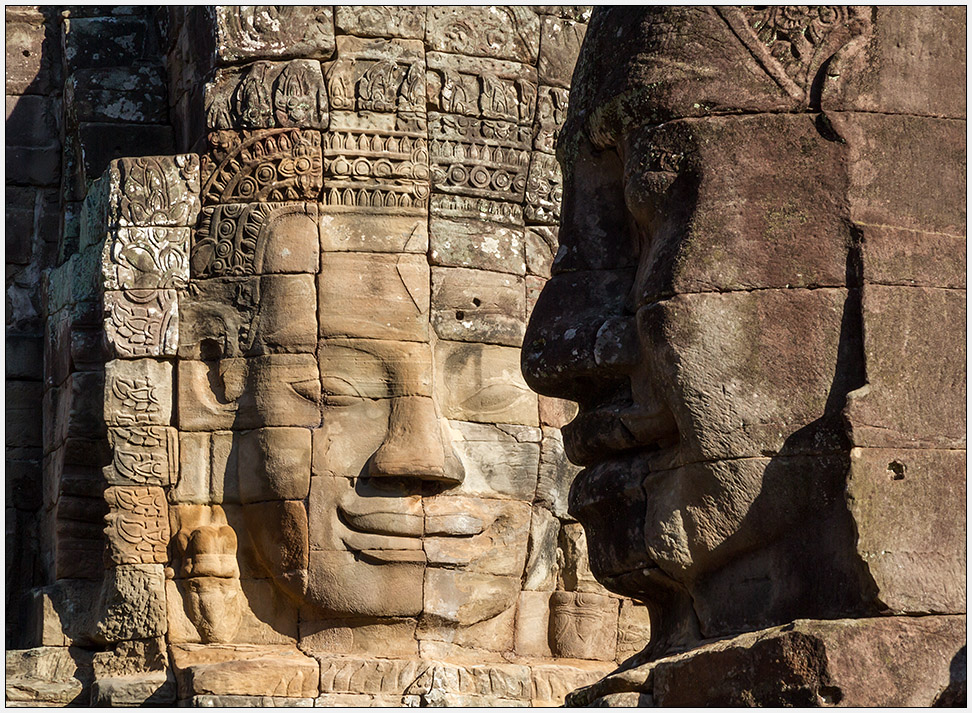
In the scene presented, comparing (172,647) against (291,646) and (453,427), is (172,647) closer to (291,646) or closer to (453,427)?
(291,646)

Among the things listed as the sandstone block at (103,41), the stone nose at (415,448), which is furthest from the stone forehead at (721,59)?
the sandstone block at (103,41)

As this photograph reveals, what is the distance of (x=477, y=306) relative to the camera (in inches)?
471

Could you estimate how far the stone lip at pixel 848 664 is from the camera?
497 cm

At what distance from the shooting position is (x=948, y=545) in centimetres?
520

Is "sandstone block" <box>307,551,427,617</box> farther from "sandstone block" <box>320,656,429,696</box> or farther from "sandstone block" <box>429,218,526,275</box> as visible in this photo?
"sandstone block" <box>429,218,526,275</box>

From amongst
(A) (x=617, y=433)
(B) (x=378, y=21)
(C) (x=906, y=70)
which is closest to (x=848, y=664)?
(A) (x=617, y=433)

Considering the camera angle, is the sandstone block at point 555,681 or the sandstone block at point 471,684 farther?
the sandstone block at point 555,681

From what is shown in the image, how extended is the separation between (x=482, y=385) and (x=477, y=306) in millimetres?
497

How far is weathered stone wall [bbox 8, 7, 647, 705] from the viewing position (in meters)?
11.6

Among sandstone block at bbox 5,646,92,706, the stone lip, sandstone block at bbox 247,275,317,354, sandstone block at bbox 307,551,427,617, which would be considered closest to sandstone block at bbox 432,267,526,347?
sandstone block at bbox 247,275,317,354

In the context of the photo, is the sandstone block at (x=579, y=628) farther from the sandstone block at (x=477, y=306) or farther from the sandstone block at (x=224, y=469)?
the sandstone block at (x=224, y=469)

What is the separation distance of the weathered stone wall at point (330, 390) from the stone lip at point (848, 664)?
20.5ft

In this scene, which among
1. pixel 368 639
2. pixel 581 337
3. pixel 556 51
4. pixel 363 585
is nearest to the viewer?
pixel 581 337

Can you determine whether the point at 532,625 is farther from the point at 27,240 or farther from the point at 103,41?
the point at 103,41
